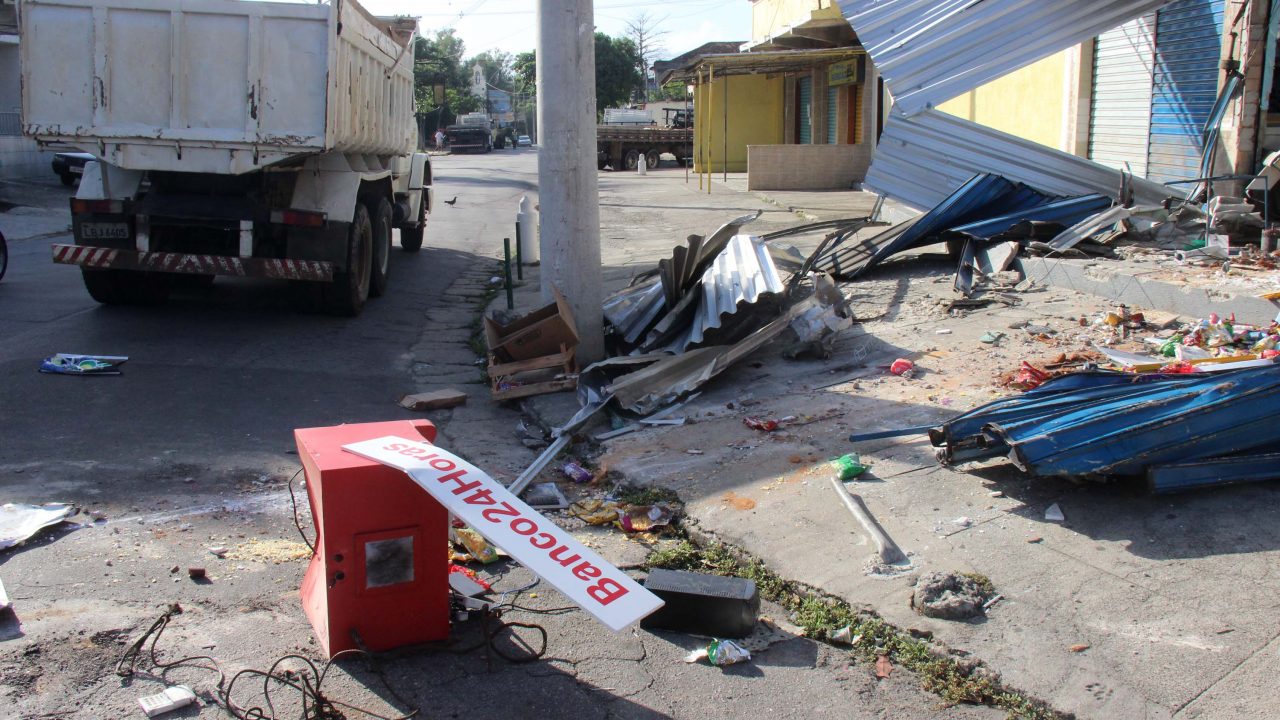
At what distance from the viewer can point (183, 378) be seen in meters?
7.70

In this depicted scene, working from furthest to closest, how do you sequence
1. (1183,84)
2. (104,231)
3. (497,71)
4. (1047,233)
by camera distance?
(497,71) → (1183,84) → (1047,233) → (104,231)

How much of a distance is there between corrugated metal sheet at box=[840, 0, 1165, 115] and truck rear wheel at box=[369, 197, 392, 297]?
18.5 ft

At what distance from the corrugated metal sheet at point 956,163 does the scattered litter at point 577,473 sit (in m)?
6.27

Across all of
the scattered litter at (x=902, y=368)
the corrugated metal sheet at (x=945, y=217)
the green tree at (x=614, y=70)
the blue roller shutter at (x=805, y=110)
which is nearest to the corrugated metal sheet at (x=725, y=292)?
the scattered litter at (x=902, y=368)

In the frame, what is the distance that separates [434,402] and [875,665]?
442cm

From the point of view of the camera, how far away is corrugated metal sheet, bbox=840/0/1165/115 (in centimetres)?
1017

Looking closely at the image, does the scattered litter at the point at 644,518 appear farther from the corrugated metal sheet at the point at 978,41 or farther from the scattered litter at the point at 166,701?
the corrugated metal sheet at the point at 978,41

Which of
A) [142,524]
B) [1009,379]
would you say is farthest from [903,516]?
[142,524]

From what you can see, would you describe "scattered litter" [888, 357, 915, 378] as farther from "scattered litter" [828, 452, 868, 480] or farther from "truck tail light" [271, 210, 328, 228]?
"truck tail light" [271, 210, 328, 228]

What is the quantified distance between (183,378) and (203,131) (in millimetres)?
2283

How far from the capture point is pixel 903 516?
484 centimetres

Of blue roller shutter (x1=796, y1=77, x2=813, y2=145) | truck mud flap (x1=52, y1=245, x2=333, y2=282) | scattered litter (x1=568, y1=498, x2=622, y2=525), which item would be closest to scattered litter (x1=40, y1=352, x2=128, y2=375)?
truck mud flap (x1=52, y1=245, x2=333, y2=282)

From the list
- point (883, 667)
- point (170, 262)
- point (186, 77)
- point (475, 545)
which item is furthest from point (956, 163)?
point (883, 667)

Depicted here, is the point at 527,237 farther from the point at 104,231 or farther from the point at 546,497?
the point at 546,497
